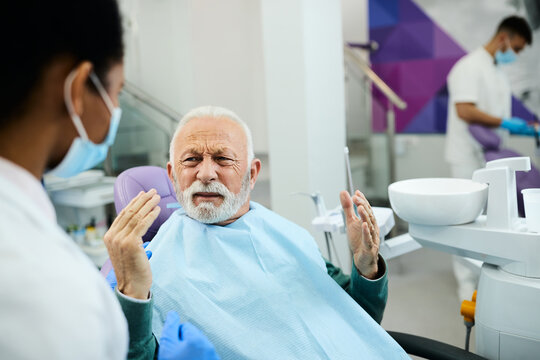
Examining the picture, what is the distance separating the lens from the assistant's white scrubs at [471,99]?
2777 millimetres

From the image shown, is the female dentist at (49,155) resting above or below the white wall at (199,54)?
below

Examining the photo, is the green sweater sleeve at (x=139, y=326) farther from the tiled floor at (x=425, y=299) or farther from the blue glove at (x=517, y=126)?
the blue glove at (x=517, y=126)

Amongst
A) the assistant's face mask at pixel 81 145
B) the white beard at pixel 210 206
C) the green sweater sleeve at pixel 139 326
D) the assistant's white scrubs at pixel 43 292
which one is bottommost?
the green sweater sleeve at pixel 139 326

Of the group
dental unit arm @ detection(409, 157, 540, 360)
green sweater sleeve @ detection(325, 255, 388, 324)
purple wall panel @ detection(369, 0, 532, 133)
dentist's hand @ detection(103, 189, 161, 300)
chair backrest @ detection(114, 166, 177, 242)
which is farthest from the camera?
purple wall panel @ detection(369, 0, 532, 133)

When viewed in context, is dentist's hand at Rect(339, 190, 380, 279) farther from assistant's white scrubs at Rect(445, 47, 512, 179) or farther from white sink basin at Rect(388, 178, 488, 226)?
assistant's white scrubs at Rect(445, 47, 512, 179)

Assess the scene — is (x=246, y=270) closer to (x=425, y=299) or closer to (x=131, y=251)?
(x=131, y=251)

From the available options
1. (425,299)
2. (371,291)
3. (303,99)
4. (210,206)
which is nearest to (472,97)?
(303,99)

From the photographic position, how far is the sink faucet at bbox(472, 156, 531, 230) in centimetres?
117

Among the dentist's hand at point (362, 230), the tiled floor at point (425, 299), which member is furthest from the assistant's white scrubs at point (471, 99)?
the dentist's hand at point (362, 230)

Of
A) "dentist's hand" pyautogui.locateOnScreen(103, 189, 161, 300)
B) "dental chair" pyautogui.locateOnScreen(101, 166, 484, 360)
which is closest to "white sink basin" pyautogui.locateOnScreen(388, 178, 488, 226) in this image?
"dental chair" pyautogui.locateOnScreen(101, 166, 484, 360)

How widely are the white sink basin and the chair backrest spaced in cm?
73

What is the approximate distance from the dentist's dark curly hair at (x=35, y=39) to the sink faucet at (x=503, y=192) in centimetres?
100

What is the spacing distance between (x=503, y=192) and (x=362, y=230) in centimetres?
36

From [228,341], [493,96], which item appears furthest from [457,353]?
[493,96]
